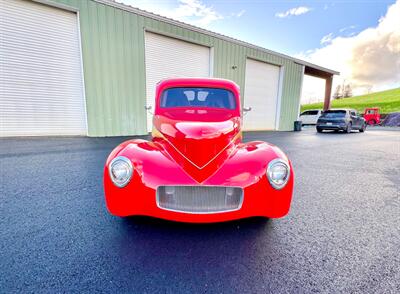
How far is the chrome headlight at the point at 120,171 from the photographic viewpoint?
1.63 meters

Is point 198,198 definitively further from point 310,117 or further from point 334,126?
point 310,117

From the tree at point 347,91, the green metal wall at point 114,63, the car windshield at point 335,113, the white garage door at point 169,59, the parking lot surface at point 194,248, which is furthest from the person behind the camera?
the tree at point 347,91

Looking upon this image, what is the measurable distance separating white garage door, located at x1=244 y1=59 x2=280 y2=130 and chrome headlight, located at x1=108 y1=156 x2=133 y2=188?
11007mm

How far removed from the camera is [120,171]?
1.65m

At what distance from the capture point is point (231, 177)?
165 centimetres

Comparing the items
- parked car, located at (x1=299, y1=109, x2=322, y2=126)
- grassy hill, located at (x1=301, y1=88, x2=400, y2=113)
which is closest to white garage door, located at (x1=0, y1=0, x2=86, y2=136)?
parked car, located at (x1=299, y1=109, x2=322, y2=126)

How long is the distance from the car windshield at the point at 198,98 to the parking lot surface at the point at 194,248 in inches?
64.8

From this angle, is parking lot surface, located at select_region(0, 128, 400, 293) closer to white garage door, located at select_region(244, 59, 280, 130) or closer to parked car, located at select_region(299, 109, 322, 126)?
white garage door, located at select_region(244, 59, 280, 130)

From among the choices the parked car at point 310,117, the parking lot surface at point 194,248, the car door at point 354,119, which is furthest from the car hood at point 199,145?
the parked car at point 310,117

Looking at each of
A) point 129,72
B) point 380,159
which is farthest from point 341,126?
point 129,72

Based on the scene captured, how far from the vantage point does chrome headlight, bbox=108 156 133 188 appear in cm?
163

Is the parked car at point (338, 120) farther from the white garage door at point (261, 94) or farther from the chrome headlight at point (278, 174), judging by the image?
the chrome headlight at point (278, 174)

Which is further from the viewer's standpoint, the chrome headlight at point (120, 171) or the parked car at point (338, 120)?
the parked car at point (338, 120)

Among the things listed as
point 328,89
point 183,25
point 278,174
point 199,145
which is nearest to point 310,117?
point 328,89
